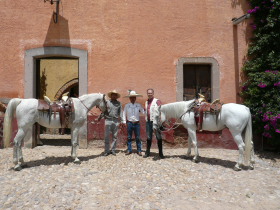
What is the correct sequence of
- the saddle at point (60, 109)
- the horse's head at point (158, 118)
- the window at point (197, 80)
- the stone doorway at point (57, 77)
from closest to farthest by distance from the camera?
the saddle at point (60, 109), the horse's head at point (158, 118), the window at point (197, 80), the stone doorway at point (57, 77)

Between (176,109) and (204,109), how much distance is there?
63 centimetres

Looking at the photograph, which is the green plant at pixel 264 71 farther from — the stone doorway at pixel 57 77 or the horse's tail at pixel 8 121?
the stone doorway at pixel 57 77

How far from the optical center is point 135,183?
12.0ft

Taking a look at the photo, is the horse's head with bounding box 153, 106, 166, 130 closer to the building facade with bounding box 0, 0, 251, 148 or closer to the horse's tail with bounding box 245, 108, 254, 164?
the building facade with bounding box 0, 0, 251, 148

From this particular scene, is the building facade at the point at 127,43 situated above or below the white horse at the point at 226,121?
→ above

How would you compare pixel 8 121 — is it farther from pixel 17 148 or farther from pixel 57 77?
pixel 57 77

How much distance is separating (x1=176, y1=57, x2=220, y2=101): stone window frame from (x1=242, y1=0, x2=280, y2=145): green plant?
0.78m

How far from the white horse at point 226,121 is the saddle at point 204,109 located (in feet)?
0.24

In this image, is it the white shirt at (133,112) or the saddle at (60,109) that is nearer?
the saddle at (60,109)

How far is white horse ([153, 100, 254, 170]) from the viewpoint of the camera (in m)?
4.54

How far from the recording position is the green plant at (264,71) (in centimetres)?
582

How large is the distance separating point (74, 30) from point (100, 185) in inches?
186

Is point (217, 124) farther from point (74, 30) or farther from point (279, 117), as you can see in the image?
point (74, 30)

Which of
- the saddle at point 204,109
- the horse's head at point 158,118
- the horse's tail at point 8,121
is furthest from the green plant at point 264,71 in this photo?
the horse's tail at point 8,121
